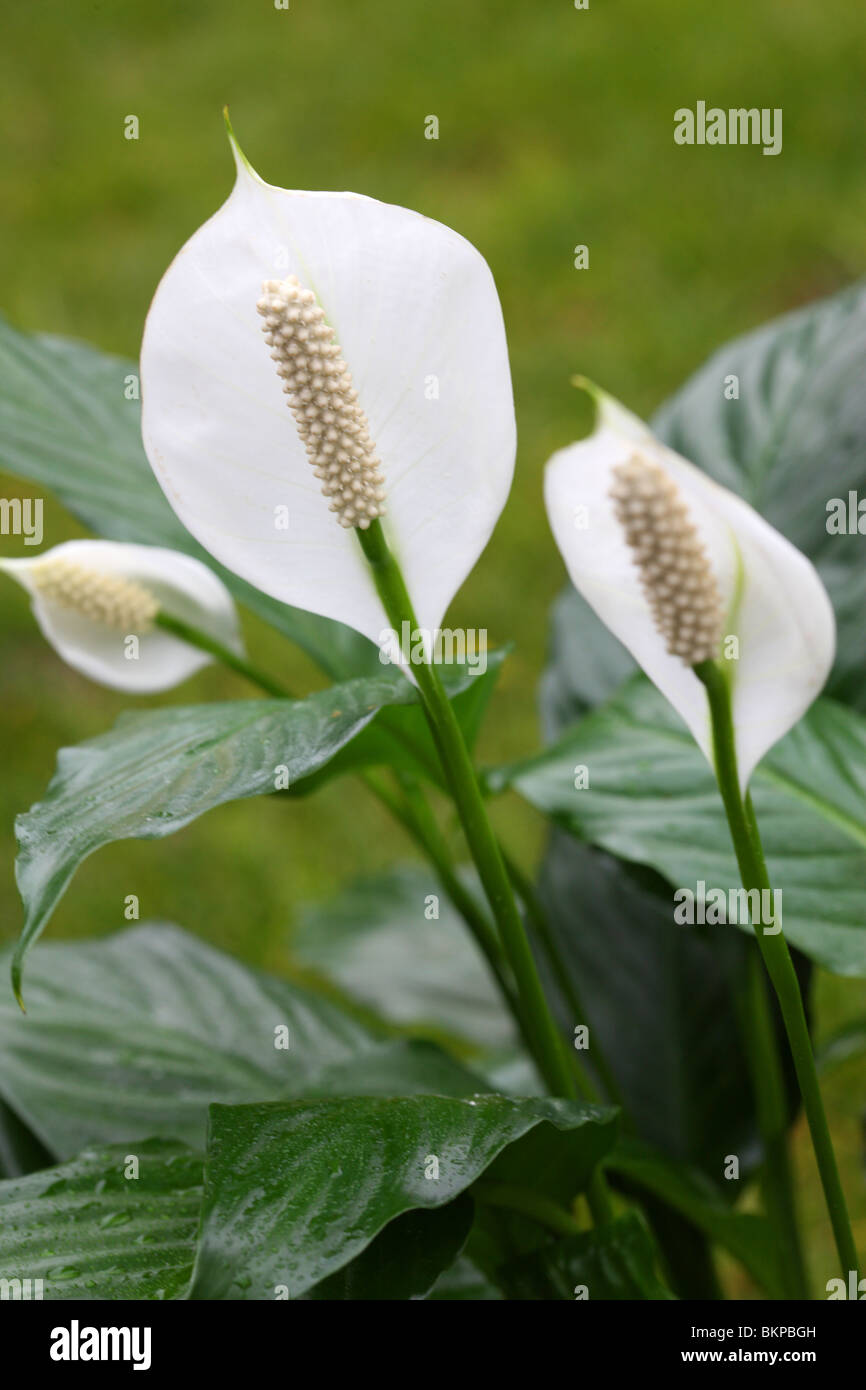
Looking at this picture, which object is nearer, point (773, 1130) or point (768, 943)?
point (768, 943)

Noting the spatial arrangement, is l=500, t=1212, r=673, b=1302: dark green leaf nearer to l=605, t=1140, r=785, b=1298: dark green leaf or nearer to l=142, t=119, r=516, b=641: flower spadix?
l=605, t=1140, r=785, b=1298: dark green leaf

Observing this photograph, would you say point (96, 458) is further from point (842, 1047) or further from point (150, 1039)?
point (842, 1047)

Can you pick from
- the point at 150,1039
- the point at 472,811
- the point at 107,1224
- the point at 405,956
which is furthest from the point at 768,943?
the point at 405,956

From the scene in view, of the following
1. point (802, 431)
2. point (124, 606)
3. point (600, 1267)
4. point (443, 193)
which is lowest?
point (600, 1267)

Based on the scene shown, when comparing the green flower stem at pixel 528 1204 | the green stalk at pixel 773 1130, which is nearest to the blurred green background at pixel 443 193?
the green stalk at pixel 773 1130

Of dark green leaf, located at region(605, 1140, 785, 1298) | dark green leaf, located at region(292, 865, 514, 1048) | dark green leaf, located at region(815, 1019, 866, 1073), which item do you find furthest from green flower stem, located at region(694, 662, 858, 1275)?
dark green leaf, located at region(292, 865, 514, 1048)

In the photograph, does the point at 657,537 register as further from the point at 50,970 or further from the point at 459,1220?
the point at 50,970

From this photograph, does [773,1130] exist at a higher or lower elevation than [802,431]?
lower
